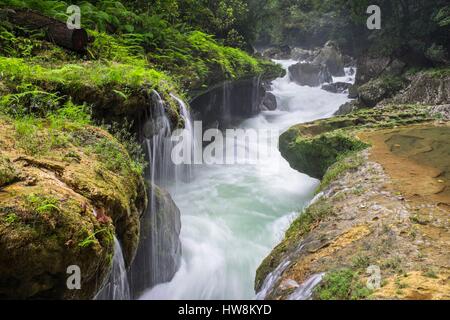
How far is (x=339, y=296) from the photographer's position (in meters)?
3.27

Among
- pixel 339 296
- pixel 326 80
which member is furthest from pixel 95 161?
pixel 326 80

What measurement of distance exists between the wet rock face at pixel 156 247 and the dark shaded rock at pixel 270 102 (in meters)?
15.0

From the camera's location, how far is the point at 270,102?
21.7 metres

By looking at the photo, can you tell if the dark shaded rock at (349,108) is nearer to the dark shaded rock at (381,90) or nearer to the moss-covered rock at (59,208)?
the dark shaded rock at (381,90)

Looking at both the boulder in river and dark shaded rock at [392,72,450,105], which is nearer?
dark shaded rock at [392,72,450,105]

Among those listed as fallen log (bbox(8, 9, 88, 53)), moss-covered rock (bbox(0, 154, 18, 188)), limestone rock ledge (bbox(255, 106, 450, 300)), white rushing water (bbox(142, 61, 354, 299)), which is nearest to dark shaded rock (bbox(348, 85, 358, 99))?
white rushing water (bbox(142, 61, 354, 299))

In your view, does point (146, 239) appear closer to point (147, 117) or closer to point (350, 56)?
point (147, 117)

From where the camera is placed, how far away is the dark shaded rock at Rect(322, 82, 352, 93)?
24478 mm

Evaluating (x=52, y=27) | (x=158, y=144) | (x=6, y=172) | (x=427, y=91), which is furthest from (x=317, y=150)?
(x=427, y=91)

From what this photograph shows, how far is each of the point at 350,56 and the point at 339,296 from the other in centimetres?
2955

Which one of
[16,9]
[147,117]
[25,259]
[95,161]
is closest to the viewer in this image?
[25,259]

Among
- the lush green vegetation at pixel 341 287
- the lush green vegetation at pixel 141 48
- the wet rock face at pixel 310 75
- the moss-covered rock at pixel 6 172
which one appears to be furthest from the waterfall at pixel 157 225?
the wet rock face at pixel 310 75

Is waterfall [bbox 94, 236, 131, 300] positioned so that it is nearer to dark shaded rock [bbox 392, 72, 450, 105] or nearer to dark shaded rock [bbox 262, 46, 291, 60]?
dark shaded rock [bbox 392, 72, 450, 105]

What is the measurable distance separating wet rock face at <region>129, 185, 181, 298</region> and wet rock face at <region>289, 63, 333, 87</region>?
2137cm
